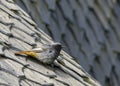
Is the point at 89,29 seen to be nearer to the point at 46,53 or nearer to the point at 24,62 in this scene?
the point at 46,53

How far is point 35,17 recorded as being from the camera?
236 inches

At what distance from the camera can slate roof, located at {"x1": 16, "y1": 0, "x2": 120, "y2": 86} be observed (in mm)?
6230

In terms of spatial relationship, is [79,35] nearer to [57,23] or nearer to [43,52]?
[57,23]

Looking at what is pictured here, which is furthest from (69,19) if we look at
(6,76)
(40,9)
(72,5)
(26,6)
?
(6,76)

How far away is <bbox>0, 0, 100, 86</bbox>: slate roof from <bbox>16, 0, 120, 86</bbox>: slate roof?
176 centimetres

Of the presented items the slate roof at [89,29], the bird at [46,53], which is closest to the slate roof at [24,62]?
the bird at [46,53]

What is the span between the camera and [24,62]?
138 inches

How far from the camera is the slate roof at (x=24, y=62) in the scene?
3.27m

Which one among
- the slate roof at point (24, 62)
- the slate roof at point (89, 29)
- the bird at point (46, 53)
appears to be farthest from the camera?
the slate roof at point (89, 29)

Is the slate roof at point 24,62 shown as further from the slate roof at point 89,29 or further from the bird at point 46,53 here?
the slate roof at point 89,29

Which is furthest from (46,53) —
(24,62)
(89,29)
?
(89,29)

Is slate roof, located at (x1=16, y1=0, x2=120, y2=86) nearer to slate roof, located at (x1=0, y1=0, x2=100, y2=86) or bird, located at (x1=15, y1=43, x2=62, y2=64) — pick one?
slate roof, located at (x1=0, y1=0, x2=100, y2=86)

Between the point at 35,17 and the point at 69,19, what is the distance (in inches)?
28.7

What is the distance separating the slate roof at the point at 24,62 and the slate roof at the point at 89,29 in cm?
176
